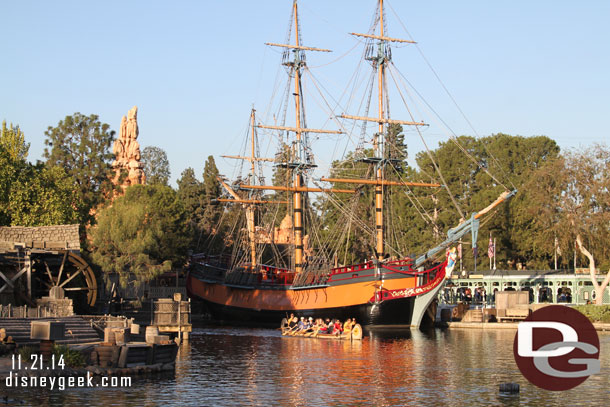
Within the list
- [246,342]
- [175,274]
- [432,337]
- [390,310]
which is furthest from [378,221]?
[175,274]

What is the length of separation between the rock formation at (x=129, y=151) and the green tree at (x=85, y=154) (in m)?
12.5

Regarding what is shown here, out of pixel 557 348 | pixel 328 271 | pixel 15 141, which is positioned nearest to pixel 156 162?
pixel 15 141

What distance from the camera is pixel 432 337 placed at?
50875 mm

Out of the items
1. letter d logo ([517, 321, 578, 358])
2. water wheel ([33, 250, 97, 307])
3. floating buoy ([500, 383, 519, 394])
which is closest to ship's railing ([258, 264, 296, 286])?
water wheel ([33, 250, 97, 307])

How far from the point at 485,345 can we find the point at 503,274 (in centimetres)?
3032

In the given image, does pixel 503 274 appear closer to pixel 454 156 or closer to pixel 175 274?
pixel 454 156

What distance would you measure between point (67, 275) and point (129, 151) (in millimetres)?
49328

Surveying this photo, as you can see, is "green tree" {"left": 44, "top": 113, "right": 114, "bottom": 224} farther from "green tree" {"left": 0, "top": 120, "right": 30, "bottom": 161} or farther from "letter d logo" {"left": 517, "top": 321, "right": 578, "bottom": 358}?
"letter d logo" {"left": 517, "top": 321, "right": 578, "bottom": 358}

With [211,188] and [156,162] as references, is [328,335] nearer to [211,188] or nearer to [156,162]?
[211,188]

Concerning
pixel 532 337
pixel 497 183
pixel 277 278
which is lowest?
pixel 532 337

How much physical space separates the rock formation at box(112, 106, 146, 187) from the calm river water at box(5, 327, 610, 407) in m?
53.2

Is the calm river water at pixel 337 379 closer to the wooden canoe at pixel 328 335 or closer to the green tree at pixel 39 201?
the wooden canoe at pixel 328 335

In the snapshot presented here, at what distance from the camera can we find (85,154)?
83.2 m

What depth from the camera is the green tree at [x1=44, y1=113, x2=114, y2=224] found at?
82125 millimetres
